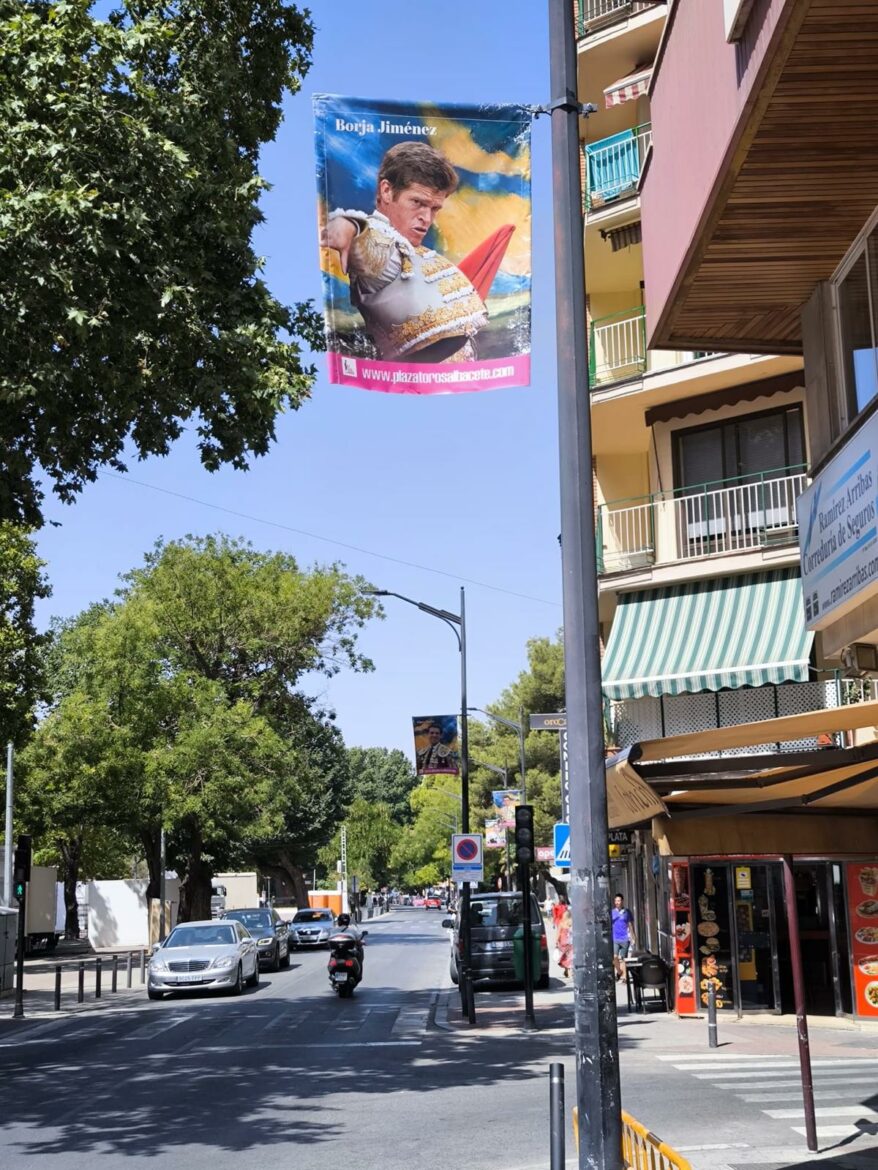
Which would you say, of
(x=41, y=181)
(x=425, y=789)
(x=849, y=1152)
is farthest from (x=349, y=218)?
(x=425, y=789)

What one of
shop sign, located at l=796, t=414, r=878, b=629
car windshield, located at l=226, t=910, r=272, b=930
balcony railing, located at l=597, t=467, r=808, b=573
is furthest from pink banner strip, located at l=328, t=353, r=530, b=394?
car windshield, located at l=226, t=910, r=272, b=930

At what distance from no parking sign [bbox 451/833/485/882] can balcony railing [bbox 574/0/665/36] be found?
14838mm

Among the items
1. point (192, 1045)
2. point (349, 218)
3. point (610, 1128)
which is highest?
point (349, 218)

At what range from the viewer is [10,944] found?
31.3m

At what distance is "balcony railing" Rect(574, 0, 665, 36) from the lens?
2539 centimetres

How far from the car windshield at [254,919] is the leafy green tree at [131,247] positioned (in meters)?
23.1

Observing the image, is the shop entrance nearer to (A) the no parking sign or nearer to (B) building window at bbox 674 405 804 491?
(A) the no parking sign

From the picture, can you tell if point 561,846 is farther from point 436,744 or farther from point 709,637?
point 436,744

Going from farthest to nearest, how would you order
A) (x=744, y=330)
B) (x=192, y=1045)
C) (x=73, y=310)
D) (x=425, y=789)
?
(x=425, y=789) < (x=192, y=1045) < (x=73, y=310) < (x=744, y=330)

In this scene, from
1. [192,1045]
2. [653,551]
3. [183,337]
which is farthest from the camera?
[653,551]

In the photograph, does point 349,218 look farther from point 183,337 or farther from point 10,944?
point 10,944

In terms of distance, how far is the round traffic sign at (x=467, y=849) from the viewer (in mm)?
25234

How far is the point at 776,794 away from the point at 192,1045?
12.2m

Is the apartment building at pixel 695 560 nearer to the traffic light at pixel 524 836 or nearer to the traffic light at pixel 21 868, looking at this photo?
the traffic light at pixel 524 836
